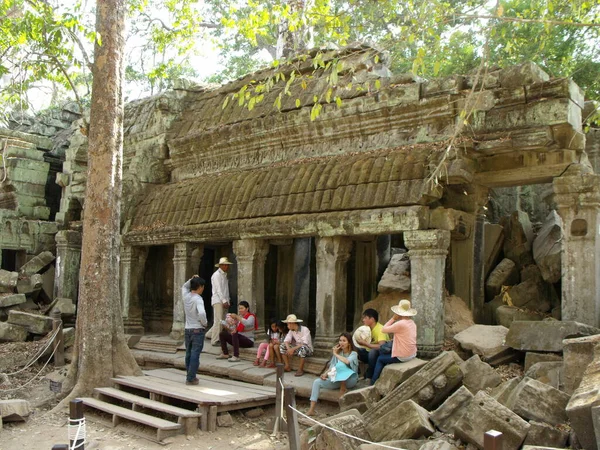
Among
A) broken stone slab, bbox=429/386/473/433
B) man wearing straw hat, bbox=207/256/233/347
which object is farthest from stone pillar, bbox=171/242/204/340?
broken stone slab, bbox=429/386/473/433

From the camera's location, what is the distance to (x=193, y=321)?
7371 mm

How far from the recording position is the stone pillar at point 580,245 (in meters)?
7.04

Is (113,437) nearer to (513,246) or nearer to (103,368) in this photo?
(103,368)

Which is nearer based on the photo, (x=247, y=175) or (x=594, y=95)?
(x=247, y=175)

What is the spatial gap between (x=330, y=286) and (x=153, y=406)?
9.30 ft

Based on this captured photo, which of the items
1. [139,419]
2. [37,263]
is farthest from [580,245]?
[37,263]

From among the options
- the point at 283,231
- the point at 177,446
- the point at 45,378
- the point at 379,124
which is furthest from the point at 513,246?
the point at 45,378

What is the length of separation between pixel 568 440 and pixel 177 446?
370cm

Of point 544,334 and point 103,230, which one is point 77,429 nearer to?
point 103,230

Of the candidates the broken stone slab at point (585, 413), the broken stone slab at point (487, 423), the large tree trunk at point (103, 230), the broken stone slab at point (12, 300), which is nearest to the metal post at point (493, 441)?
the broken stone slab at point (585, 413)

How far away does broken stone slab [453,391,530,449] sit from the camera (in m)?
4.43

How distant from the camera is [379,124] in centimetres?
863

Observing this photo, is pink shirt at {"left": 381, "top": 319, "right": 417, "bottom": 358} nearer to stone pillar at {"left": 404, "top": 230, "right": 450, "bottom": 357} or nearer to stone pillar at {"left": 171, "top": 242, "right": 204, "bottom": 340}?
stone pillar at {"left": 404, "top": 230, "right": 450, "bottom": 357}

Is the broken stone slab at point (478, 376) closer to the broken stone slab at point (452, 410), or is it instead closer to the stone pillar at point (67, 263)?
the broken stone slab at point (452, 410)
